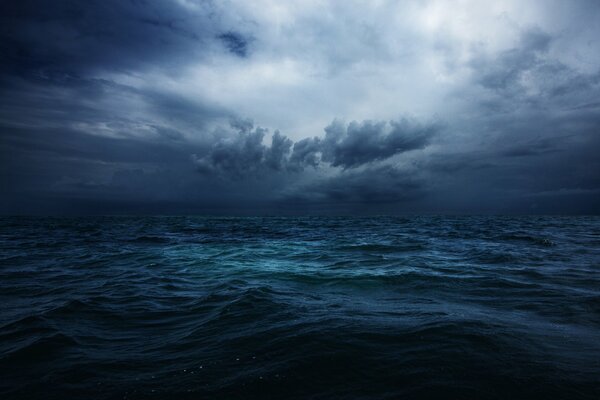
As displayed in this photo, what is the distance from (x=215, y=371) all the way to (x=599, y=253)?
674 inches

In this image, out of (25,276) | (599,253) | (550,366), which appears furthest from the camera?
(599,253)

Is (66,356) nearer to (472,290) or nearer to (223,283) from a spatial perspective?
(223,283)

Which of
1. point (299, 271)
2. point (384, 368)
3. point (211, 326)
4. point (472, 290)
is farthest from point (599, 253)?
point (211, 326)

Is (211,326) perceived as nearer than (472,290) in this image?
Yes

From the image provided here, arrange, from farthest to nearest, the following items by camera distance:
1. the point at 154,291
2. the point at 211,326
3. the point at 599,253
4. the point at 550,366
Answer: the point at 599,253
the point at 154,291
the point at 211,326
the point at 550,366

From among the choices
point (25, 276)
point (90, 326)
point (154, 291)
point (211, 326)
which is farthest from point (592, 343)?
point (25, 276)

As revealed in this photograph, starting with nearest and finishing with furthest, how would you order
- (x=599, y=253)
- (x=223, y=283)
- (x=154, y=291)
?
(x=154, y=291) → (x=223, y=283) → (x=599, y=253)

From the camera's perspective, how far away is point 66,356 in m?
4.25

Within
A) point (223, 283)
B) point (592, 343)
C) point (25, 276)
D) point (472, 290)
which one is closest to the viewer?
point (592, 343)

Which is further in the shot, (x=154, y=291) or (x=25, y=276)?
(x=25, y=276)

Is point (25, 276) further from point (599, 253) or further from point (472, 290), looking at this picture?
point (599, 253)

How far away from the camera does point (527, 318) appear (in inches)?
217

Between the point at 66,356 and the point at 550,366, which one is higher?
the point at 550,366

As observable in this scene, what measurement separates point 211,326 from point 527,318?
554cm
